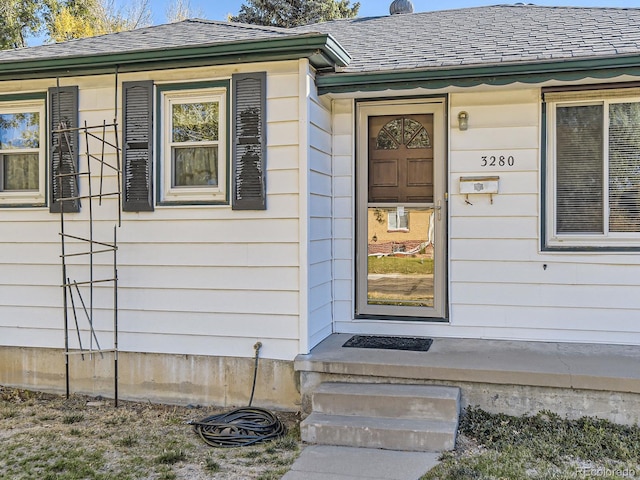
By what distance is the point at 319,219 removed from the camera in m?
4.82

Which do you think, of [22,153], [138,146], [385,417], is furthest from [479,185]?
[22,153]

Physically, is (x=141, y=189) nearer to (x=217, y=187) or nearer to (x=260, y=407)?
(x=217, y=187)

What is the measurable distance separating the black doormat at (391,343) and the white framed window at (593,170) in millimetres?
1388

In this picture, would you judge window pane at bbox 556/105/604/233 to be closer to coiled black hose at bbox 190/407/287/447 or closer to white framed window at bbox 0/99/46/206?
coiled black hose at bbox 190/407/287/447

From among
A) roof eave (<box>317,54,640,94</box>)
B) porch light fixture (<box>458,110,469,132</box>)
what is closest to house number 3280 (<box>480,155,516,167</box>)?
porch light fixture (<box>458,110,469,132</box>)

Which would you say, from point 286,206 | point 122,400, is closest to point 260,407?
point 122,400

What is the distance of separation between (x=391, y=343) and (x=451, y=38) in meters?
3.03

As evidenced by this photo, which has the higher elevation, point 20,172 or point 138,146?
point 138,146

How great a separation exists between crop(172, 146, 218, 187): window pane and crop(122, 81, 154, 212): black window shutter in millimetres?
223

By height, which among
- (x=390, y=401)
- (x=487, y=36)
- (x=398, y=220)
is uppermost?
(x=487, y=36)

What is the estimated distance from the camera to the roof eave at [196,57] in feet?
14.3

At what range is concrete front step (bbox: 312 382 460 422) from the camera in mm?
3857

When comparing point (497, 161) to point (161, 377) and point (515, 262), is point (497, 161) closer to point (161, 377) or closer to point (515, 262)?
point (515, 262)

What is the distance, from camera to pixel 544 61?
430 cm
